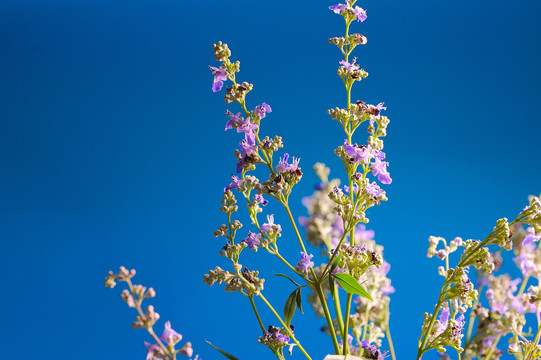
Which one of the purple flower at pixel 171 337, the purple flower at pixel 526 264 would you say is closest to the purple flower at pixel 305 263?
the purple flower at pixel 171 337

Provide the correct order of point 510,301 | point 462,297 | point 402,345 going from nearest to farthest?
point 462,297 → point 510,301 → point 402,345

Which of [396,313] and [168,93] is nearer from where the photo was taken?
[396,313]

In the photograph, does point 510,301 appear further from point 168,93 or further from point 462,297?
point 168,93

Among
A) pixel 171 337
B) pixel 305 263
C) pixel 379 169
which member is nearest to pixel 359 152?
pixel 379 169

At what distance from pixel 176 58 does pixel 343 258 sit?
57.5 inches

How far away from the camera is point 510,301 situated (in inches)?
29.4

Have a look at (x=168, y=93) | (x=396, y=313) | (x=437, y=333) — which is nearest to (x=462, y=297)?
(x=437, y=333)

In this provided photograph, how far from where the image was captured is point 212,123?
1847 mm

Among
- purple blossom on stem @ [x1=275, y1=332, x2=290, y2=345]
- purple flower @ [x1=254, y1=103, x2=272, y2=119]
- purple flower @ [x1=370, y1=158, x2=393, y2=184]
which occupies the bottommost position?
purple blossom on stem @ [x1=275, y1=332, x2=290, y2=345]

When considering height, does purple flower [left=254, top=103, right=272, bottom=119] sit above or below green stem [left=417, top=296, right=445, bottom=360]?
above

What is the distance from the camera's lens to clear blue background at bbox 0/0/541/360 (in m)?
1.77

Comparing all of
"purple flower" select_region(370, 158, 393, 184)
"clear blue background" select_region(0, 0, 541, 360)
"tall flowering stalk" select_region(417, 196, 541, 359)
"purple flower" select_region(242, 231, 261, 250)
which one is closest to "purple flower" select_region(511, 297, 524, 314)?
"tall flowering stalk" select_region(417, 196, 541, 359)

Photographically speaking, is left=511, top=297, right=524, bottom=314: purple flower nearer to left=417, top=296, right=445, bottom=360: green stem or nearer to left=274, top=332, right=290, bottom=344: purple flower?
left=417, top=296, right=445, bottom=360: green stem

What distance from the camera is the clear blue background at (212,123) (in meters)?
1.77
